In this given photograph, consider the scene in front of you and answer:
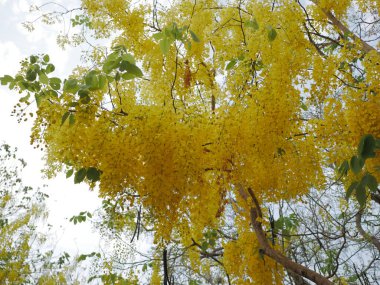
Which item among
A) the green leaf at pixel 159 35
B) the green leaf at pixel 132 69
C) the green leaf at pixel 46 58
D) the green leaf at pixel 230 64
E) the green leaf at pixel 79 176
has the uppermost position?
the green leaf at pixel 230 64

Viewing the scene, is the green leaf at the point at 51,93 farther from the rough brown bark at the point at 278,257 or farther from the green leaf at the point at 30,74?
the rough brown bark at the point at 278,257

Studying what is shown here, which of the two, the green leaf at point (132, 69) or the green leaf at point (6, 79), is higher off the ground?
the green leaf at point (6, 79)

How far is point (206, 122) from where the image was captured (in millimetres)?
2139

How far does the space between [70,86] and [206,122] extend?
34.7 inches

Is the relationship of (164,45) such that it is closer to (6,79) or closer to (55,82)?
(55,82)

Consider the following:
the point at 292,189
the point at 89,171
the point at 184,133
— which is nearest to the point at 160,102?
the point at 184,133

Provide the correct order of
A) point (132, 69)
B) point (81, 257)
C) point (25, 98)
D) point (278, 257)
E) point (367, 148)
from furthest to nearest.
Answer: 1. point (81, 257)
2. point (278, 257)
3. point (25, 98)
4. point (132, 69)
5. point (367, 148)

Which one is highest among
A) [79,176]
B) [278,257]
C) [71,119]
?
[71,119]

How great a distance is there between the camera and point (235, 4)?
3438 millimetres

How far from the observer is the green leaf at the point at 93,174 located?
188cm

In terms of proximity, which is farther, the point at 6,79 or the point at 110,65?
the point at 6,79

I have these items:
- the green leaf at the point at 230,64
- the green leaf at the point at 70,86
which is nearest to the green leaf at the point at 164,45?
the green leaf at the point at 70,86

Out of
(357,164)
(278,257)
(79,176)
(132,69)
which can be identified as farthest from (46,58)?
(278,257)

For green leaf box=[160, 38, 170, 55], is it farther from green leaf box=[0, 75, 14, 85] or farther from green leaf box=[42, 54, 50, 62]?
green leaf box=[0, 75, 14, 85]
